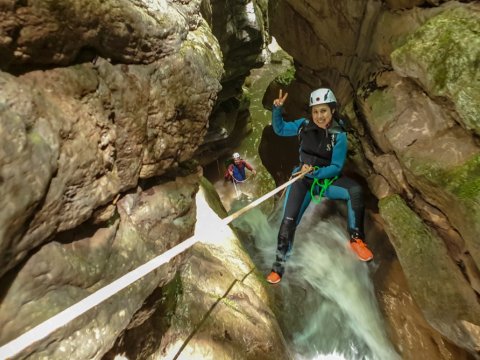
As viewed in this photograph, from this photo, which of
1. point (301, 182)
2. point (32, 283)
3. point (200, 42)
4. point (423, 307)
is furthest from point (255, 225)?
point (32, 283)

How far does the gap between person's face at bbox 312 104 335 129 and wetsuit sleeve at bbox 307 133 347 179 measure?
0.32 m

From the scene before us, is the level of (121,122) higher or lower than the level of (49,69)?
lower

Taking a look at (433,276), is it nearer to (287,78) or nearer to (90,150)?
(90,150)

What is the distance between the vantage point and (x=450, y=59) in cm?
412

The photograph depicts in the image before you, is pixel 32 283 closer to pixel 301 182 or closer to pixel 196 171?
pixel 196 171

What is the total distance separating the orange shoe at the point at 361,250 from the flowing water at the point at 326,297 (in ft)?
4.68

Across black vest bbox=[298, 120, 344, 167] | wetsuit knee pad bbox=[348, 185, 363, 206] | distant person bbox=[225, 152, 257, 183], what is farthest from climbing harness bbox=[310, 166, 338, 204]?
distant person bbox=[225, 152, 257, 183]

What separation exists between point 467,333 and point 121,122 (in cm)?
485

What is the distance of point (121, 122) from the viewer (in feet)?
10.4

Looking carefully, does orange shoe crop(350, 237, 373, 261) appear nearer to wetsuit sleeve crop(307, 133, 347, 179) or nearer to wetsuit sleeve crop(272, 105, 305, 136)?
wetsuit sleeve crop(307, 133, 347, 179)

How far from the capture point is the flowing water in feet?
19.9

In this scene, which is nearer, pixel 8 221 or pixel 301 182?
pixel 8 221

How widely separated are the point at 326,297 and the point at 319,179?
2568mm

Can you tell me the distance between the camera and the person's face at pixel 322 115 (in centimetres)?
568
